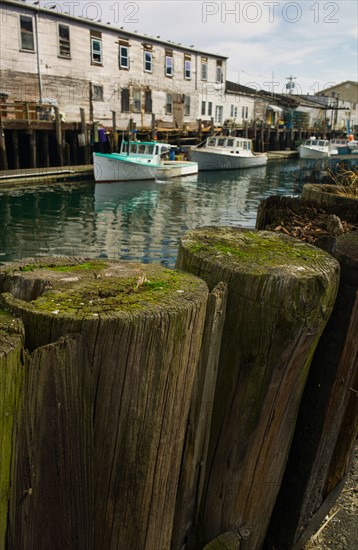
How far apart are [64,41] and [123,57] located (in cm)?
561

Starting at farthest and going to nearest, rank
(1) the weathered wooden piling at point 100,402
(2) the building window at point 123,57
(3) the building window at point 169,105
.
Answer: (3) the building window at point 169,105 → (2) the building window at point 123,57 → (1) the weathered wooden piling at point 100,402

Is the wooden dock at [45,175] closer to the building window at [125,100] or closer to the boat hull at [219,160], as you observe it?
the building window at [125,100]

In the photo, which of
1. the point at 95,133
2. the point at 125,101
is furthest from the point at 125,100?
the point at 95,133

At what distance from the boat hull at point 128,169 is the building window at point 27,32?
8.77 m

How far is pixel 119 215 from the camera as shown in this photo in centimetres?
1878

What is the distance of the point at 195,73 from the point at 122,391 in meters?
43.9

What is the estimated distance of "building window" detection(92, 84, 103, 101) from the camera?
3275 centimetres

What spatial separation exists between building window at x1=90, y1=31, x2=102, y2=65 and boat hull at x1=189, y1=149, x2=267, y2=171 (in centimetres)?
925

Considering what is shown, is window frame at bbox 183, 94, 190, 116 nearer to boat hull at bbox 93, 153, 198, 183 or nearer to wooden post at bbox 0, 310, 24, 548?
boat hull at bbox 93, 153, 198, 183

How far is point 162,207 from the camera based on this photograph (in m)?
20.8

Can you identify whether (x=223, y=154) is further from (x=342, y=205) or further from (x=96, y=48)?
(x=342, y=205)

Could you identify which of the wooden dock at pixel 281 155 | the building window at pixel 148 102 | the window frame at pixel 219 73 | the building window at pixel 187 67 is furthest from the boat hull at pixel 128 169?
the wooden dock at pixel 281 155

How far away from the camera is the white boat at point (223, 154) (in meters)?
35.7

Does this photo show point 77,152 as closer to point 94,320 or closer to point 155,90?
point 155,90
